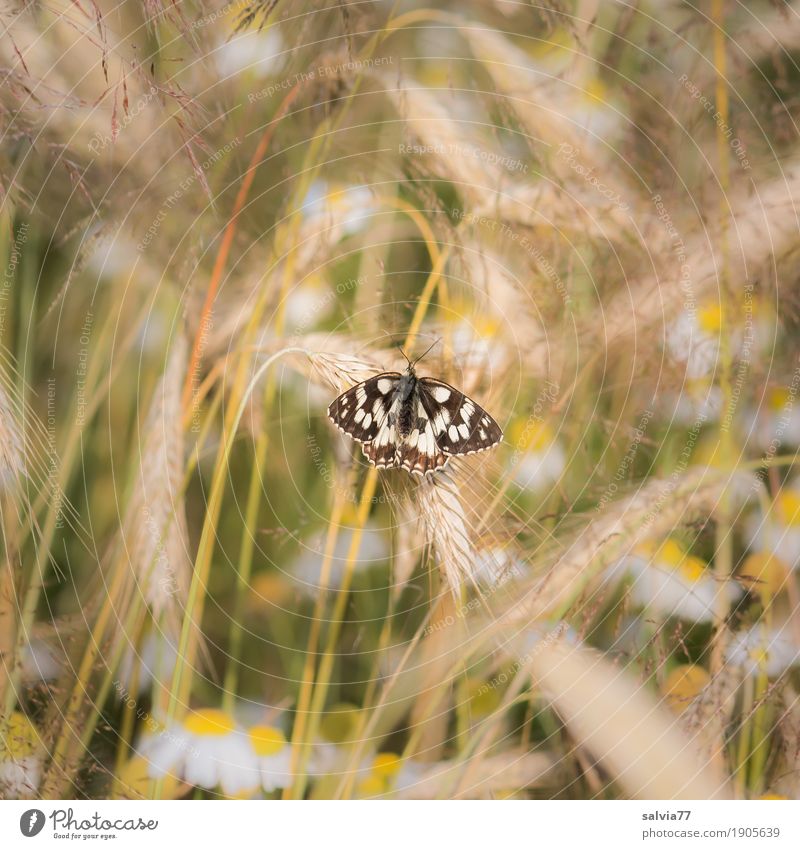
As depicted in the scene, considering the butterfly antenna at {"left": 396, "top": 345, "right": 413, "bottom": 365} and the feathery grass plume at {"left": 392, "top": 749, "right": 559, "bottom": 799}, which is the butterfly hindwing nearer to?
the butterfly antenna at {"left": 396, "top": 345, "right": 413, "bottom": 365}

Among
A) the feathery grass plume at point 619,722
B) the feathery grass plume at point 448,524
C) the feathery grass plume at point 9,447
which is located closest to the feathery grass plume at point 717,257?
the feathery grass plume at point 448,524

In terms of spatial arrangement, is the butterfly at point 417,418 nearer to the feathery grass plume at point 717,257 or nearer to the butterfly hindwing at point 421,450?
the butterfly hindwing at point 421,450

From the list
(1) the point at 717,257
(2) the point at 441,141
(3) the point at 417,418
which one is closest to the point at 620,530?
(3) the point at 417,418

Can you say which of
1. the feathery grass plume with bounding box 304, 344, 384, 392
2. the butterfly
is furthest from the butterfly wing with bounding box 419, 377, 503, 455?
the feathery grass plume with bounding box 304, 344, 384, 392

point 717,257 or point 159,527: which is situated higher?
point 717,257

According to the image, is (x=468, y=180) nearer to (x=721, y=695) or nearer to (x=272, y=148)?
(x=272, y=148)

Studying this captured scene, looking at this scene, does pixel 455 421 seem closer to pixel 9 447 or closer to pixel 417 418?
pixel 417 418

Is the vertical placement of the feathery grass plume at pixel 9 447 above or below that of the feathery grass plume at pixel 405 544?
above
